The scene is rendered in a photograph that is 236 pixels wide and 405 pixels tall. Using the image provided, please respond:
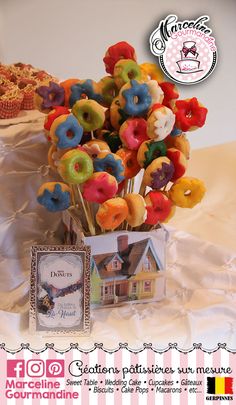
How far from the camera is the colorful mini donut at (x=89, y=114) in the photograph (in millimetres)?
959

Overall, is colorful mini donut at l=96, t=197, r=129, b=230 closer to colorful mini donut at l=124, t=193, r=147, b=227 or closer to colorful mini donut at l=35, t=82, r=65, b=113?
colorful mini donut at l=124, t=193, r=147, b=227

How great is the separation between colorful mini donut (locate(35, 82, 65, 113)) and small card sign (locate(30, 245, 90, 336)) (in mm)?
266

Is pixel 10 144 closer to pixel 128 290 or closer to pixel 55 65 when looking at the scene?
pixel 128 290

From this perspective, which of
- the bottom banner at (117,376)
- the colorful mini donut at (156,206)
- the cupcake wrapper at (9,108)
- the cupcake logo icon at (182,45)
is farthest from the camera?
the cupcake logo icon at (182,45)

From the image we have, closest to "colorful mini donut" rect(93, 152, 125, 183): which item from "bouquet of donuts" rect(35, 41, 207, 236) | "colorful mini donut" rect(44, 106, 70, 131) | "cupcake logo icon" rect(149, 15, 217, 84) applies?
"bouquet of donuts" rect(35, 41, 207, 236)

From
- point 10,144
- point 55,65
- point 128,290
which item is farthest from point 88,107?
point 55,65

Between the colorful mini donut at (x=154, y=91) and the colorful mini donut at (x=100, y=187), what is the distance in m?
0.16

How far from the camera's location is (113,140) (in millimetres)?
1026

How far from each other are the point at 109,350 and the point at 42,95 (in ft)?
1.55

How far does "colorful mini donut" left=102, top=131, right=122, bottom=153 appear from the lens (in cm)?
103

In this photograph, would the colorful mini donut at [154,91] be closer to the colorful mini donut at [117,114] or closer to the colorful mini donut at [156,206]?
the colorful mini donut at [117,114]

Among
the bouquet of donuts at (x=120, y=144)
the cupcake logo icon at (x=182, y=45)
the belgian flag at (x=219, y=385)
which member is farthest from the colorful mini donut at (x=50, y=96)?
the cupcake logo icon at (x=182, y=45)

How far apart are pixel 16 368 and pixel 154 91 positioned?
0.53m

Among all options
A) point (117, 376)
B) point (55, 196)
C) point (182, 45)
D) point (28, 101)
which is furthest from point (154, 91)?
point (182, 45)
